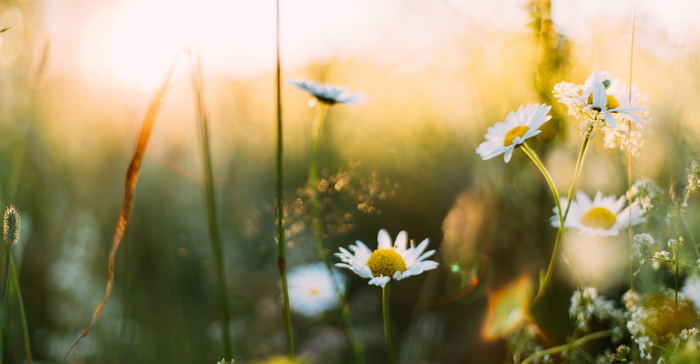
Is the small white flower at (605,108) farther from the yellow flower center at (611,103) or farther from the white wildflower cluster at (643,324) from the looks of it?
the white wildflower cluster at (643,324)

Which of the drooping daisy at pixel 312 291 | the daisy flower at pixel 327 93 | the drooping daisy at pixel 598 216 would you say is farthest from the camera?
the drooping daisy at pixel 312 291

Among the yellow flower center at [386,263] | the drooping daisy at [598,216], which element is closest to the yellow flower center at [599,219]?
the drooping daisy at [598,216]

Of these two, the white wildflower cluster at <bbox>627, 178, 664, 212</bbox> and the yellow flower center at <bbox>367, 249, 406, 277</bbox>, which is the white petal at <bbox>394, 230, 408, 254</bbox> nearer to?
the yellow flower center at <bbox>367, 249, 406, 277</bbox>

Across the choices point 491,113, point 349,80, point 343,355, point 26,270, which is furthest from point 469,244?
point 26,270

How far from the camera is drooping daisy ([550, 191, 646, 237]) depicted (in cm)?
50

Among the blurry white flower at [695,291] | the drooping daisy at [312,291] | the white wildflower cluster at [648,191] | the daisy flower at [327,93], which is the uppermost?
the daisy flower at [327,93]

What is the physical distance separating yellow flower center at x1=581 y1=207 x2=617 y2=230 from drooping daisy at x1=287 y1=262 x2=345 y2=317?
54 cm

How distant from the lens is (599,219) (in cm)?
53

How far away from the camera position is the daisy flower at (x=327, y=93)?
0.63 meters

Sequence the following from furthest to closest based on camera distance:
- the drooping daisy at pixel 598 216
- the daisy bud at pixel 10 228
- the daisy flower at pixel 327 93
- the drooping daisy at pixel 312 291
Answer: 1. the drooping daisy at pixel 312 291
2. the daisy flower at pixel 327 93
3. the drooping daisy at pixel 598 216
4. the daisy bud at pixel 10 228

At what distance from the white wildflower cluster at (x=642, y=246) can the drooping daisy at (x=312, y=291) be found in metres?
0.60

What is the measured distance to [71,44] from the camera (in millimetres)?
952

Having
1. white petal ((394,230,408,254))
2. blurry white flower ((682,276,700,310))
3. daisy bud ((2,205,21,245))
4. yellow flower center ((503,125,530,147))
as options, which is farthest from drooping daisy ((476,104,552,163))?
daisy bud ((2,205,21,245))

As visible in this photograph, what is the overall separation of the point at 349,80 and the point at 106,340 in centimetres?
112
